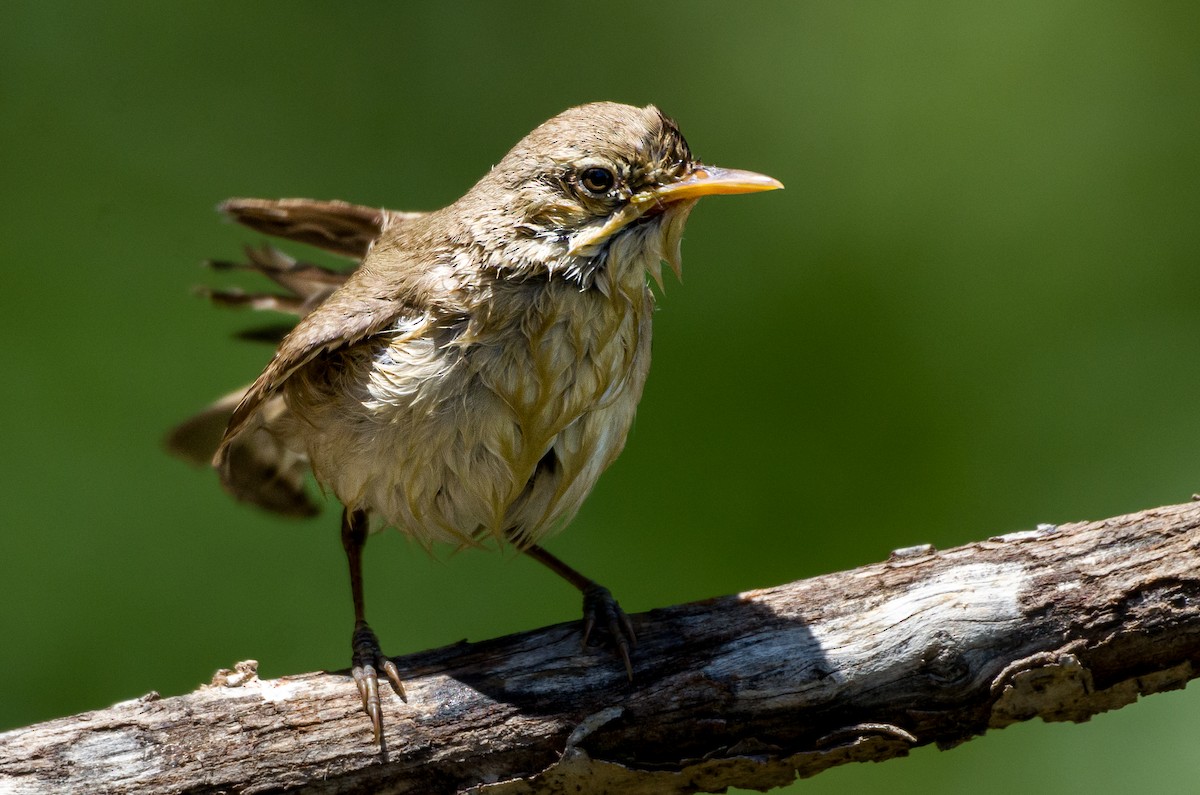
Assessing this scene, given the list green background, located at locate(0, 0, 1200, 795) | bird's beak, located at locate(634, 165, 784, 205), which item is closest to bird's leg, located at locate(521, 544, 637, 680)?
bird's beak, located at locate(634, 165, 784, 205)

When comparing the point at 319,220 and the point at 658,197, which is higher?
the point at 319,220

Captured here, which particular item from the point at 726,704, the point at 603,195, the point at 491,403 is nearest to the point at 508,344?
the point at 491,403

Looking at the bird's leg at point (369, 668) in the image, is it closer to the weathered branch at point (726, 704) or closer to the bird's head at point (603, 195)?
the weathered branch at point (726, 704)

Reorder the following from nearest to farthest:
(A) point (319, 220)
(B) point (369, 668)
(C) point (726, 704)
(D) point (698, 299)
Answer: (C) point (726, 704)
(B) point (369, 668)
(A) point (319, 220)
(D) point (698, 299)

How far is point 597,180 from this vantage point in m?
3.19

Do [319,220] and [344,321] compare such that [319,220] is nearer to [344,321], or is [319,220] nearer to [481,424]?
[344,321]

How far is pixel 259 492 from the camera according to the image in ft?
15.3

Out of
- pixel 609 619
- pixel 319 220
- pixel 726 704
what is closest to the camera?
pixel 726 704

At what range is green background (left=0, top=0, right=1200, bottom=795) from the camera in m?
5.30

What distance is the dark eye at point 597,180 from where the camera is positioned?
318 cm

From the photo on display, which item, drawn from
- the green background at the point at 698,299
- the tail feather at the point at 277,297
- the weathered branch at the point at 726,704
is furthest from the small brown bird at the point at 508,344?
the green background at the point at 698,299

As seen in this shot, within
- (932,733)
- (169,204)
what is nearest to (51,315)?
(169,204)

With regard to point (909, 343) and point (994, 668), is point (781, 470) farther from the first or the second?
point (994, 668)

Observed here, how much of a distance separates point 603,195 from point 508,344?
459 millimetres
